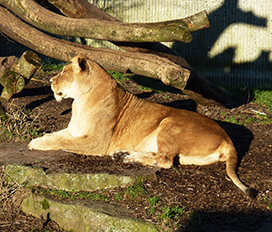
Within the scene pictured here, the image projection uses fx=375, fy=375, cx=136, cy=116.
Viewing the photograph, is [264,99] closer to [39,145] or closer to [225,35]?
[225,35]

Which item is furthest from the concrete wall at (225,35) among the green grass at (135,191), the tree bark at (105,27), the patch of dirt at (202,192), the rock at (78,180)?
the green grass at (135,191)

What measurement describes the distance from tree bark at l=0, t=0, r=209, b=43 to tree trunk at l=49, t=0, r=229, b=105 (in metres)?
0.38

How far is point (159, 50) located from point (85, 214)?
12.0ft

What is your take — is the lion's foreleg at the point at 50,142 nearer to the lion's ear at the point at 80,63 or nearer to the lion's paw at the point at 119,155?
the lion's paw at the point at 119,155

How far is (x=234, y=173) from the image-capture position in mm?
4234

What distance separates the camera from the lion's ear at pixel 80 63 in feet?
15.8

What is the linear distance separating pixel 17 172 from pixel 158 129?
1.82 m

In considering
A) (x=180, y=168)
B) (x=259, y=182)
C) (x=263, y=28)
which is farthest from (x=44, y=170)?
(x=263, y=28)

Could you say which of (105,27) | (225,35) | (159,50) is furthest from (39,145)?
(225,35)

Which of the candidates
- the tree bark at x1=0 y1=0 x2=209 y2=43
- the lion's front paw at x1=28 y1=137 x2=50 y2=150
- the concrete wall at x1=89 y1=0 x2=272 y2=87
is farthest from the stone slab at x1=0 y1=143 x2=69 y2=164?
the concrete wall at x1=89 y1=0 x2=272 y2=87

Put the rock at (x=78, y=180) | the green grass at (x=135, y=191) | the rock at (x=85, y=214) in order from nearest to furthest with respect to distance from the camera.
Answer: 1. the rock at (x=85, y=214)
2. the green grass at (x=135, y=191)
3. the rock at (x=78, y=180)

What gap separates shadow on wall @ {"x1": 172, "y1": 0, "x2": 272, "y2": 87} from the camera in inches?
413

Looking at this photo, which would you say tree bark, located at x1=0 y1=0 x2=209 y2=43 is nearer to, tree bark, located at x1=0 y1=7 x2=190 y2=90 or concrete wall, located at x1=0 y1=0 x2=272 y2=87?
tree bark, located at x1=0 y1=7 x2=190 y2=90

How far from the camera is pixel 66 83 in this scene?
4918 millimetres
